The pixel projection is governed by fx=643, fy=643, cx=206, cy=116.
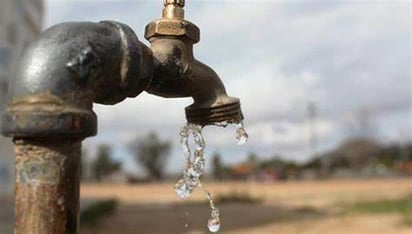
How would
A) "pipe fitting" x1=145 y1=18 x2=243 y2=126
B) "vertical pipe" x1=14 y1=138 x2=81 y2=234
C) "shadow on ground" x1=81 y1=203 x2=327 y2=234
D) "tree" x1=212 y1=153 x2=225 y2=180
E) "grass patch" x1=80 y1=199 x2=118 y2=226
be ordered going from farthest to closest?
"tree" x1=212 y1=153 x2=225 y2=180 → "shadow on ground" x1=81 y1=203 x2=327 y2=234 → "grass patch" x1=80 y1=199 x2=118 y2=226 → "pipe fitting" x1=145 y1=18 x2=243 y2=126 → "vertical pipe" x1=14 y1=138 x2=81 y2=234

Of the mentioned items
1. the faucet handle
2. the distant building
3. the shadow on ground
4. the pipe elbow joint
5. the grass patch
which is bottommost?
the shadow on ground

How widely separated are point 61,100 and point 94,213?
1097 cm

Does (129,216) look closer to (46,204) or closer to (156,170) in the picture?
(46,204)

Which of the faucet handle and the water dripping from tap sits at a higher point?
the faucet handle

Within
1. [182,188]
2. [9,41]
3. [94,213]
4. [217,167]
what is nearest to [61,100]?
[182,188]

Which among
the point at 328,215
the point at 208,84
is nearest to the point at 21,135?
the point at 208,84

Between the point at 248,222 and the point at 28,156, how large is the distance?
1136cm

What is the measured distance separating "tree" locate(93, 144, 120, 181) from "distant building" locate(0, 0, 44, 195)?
4761 centimetres

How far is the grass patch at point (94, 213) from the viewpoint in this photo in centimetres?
1074

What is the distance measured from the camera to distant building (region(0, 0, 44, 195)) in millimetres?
11852

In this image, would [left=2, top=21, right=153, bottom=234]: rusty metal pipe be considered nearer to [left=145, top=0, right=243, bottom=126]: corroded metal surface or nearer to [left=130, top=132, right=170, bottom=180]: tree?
[left=145, top=0, right=243, bottom=126]: corroded metal surface

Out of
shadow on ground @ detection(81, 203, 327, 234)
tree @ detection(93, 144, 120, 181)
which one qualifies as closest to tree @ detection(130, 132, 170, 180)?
tree @ detection(93, 144, 120, 181)

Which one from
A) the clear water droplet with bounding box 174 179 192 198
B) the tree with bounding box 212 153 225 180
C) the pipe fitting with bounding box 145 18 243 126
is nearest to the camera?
the pipe fitting with bounding box 145 18 243 126

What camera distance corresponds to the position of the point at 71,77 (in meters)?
1.19
